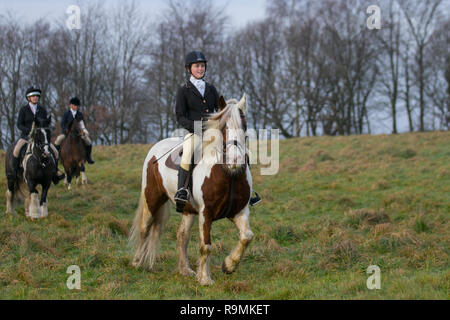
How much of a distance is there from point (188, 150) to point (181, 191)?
571mm

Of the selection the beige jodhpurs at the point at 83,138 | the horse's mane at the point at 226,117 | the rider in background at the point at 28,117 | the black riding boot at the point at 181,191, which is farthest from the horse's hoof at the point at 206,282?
the beige jodhpurs at the point at 83,138

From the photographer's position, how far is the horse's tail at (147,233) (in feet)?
22.6

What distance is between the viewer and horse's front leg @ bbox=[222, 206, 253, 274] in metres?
5.75

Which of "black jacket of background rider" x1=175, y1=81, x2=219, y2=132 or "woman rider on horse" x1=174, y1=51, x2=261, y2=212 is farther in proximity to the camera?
"black jacket of background rider" x1=175, y1=81, x2=219, y2=132

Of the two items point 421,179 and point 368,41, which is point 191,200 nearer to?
point 421,179

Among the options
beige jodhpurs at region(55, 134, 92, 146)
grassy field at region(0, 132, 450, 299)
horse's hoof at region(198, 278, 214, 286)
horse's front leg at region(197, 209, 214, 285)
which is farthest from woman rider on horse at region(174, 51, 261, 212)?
beige jodhpurs at region(55, 134, 92, 146)

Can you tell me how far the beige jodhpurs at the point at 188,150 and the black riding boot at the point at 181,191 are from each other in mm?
83

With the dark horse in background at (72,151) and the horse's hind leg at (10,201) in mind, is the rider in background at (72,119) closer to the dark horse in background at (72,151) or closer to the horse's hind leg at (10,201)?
the dark horse in background at (72,151)

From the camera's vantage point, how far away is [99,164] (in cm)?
2081

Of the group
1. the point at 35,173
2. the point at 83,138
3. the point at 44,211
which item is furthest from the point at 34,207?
the point at 83,138

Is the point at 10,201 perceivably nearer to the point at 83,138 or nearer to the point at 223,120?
the point at 83,138

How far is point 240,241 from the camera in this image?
5.77 meters

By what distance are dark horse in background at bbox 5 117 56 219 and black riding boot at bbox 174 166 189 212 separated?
17.3 ft

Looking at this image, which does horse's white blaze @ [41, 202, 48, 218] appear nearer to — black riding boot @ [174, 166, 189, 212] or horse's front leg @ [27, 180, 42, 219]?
horse's front leg @ [27, 180, 42, 219]
